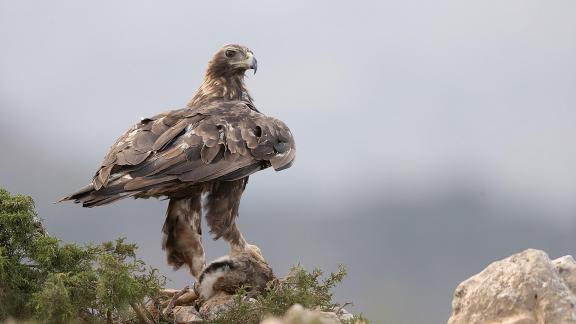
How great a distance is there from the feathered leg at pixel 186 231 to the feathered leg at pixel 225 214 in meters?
0.20

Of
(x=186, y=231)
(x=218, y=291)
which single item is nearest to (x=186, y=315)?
(x=218, y=291)

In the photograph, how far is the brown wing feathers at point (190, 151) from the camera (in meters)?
15.1

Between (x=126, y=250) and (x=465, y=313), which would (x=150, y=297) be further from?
(x=465, y=313)

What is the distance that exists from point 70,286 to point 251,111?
17.7ft

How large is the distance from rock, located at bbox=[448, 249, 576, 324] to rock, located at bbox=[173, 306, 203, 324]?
127 inches

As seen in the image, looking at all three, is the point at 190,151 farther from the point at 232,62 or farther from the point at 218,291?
the point at 232,62

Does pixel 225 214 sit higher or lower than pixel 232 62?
lower

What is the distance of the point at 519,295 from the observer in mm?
11820

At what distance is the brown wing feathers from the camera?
594 inches

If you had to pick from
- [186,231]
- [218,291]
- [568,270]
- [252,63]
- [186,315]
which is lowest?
[186,315]

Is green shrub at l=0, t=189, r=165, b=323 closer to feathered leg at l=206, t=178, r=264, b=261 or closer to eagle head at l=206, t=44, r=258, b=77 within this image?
feathered leg at l=206, t=178, r=264, b=261

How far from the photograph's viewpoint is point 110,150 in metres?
16.1

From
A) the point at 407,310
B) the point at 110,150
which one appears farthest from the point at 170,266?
the point at 407,310

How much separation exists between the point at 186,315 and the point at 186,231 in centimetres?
240
